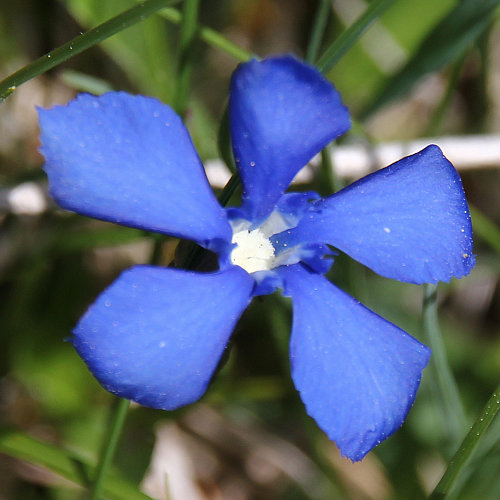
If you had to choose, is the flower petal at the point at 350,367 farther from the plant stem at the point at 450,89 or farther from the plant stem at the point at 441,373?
the plant stem at the point at 450,89

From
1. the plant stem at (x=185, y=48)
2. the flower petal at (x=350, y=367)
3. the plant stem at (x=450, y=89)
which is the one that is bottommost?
the flower petal at (x=350, y=367)

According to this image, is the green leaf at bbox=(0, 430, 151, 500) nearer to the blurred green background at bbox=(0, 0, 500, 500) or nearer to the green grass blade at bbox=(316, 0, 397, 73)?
the blurred green background at bbox=(0, 0, 500, 500)

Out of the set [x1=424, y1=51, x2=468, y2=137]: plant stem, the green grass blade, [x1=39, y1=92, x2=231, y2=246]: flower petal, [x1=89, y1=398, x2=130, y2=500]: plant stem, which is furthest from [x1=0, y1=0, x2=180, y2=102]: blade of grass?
[x1=424, y1=51, x2=468, y2=137]: plant stem

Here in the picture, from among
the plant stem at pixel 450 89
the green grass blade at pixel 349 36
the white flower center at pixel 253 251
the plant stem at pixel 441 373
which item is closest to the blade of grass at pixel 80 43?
the green grass blade at pixel 349 36

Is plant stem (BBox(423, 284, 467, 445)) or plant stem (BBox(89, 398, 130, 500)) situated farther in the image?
plant stem (BBox(423, 284, 467, 445))

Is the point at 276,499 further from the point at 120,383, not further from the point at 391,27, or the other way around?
the point at 391,27

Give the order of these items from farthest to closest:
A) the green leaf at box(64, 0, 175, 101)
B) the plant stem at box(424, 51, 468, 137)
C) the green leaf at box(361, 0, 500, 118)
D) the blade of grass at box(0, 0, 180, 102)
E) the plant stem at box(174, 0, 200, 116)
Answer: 1. the green leaf at box(64, 0, 175, 101)
2. the plant stem at box(424, 51, 468, 137)
3. the green leaf at box(361, 0, 500, 118)
4. the plant stem at box(174, 0, 200, 116)
5. the blade of grass at box(0, 0, 180, 102)

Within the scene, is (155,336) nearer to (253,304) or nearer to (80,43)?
(80,43)
